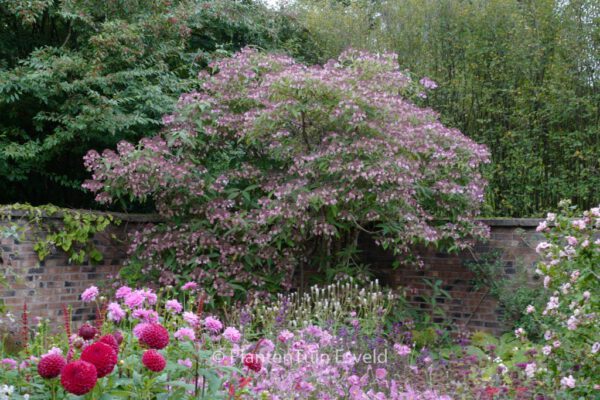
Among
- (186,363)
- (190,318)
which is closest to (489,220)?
(190,318)

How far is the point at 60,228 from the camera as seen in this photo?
6508mm

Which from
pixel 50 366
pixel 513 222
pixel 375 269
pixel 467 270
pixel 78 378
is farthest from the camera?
pixel 375 269

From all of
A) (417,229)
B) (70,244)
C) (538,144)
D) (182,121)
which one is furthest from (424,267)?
(70,244)

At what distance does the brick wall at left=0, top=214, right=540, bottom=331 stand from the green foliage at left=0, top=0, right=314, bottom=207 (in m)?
1.15

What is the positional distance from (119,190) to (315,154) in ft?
6.02

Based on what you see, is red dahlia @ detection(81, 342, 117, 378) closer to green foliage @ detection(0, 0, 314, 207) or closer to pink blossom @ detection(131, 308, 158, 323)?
pink blossom @ detection(131, 308, 158, 323)

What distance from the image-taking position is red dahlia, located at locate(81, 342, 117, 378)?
6.86 ft

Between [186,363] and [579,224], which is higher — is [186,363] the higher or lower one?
the lower one

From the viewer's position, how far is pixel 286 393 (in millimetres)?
3209

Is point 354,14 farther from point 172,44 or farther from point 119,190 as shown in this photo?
point 119,190

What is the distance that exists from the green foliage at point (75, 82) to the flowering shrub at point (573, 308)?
464 centimetres

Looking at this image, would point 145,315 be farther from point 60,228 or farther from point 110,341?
point 60,228

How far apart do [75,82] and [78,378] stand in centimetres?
565

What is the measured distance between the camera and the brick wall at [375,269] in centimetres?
623
